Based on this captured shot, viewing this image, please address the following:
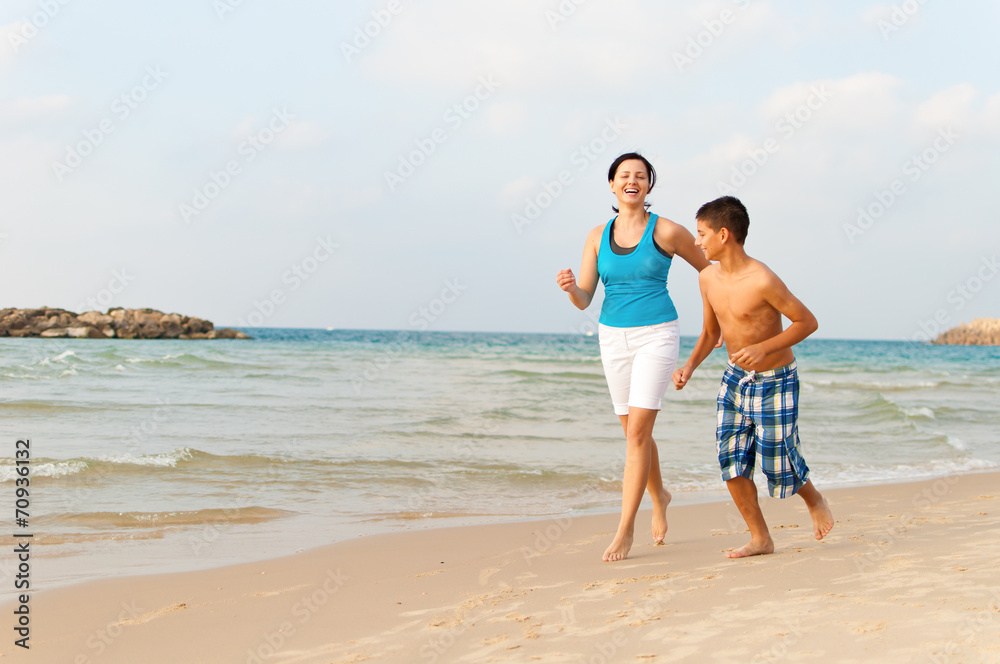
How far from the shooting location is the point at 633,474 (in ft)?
11.9

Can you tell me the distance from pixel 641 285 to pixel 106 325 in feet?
145

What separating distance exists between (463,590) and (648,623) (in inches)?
38.7

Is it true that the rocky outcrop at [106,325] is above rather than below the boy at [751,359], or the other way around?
above

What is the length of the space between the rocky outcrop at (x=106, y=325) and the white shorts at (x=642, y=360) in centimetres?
4114

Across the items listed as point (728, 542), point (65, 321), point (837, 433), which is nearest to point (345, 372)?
point (837, 433)

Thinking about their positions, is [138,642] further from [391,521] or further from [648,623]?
[391,521]

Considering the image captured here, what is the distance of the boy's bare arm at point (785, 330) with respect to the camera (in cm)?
314

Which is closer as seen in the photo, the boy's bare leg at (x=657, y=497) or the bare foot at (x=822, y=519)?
the bare foot at (x=822, y=519)

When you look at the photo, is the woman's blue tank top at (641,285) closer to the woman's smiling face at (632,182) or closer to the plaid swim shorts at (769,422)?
the woman's smiling face at (632,182)

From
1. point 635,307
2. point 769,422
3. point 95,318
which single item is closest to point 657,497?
point 769,422

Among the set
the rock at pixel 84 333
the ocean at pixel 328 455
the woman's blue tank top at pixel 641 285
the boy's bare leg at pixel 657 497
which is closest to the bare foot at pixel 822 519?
the boy's bare leg at pixel 657 497

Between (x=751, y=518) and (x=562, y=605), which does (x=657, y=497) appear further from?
(x=562, y=605)

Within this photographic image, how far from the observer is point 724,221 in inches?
131

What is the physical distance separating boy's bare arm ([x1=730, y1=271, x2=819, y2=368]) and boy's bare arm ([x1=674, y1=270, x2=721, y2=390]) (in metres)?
0.26
